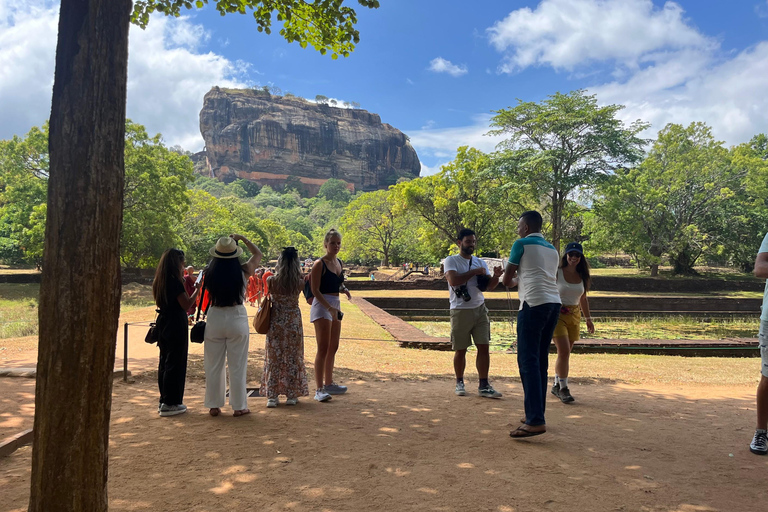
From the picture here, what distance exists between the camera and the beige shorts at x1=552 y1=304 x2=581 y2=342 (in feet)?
13.8

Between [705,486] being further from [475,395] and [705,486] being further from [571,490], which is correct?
[475,395]

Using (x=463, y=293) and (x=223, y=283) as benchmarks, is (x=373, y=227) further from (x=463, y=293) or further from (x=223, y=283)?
(x=223, y=283)

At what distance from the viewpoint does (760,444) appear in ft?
9.62

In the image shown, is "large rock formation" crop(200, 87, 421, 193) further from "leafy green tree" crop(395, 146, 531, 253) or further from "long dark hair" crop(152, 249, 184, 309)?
"long dark hair" crop(152, 249, 184, 309)

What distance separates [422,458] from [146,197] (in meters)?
20.8

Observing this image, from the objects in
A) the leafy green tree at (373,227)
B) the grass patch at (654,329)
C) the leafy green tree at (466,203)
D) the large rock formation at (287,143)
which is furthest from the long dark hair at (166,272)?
the large rock formation at (287,143)

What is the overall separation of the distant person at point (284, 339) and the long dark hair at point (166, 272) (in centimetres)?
70

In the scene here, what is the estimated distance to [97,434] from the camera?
1.71m

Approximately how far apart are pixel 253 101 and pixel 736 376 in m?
122

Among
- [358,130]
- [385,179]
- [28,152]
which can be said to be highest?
[358,130]

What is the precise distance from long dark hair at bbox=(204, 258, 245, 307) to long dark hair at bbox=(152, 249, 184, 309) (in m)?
0.27

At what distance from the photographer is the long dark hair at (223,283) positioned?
359 centimetres

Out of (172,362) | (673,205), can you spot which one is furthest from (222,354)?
(673,205)

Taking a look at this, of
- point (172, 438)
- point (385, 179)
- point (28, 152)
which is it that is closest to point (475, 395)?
point (172, 438)
